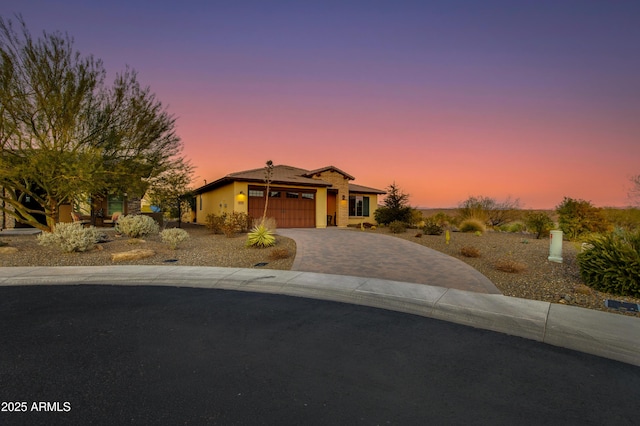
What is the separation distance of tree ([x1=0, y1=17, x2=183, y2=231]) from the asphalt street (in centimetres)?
968

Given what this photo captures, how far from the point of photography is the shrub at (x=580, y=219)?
14.3m

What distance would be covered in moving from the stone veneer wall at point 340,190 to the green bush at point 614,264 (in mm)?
18973

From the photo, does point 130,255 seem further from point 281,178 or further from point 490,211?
point 490,211

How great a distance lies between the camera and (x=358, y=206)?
93.3 ft

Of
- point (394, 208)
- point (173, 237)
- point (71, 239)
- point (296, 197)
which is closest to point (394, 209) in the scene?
point (394, 208)

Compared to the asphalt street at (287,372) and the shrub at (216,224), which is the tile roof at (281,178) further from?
the asphalt street at (287,372)

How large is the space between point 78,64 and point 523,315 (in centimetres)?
1739

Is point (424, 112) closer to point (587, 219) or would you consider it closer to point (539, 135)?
point (539, 135)

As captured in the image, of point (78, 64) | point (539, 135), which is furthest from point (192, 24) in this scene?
point (539, 135)

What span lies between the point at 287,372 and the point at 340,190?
2309 centimetres

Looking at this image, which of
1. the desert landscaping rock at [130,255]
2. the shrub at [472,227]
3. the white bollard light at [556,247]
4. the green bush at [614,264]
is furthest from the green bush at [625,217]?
the desert landscaping rock at [130,255]

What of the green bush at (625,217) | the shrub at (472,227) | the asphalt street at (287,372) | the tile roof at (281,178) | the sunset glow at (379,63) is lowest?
the asphalt street at (287,372)

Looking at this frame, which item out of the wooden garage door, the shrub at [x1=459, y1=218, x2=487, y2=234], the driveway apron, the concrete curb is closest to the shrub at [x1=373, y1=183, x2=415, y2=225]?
the shrub at [x1=459, y1=218, x2=487, y2=234]

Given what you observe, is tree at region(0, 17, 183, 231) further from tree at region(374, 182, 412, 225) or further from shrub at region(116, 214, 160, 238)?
tree at region(374, 182, 412, 225)
